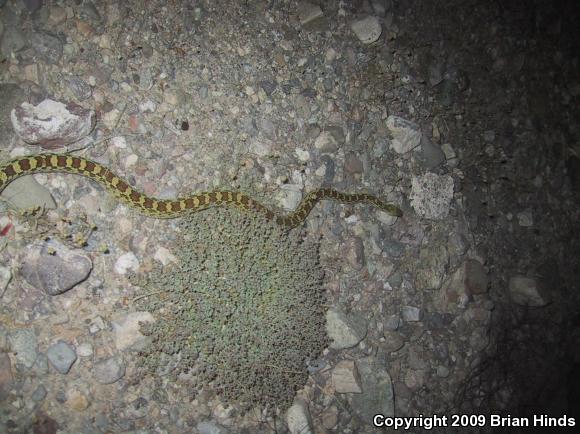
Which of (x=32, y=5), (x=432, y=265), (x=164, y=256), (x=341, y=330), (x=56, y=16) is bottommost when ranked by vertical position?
(x=341, y=330)

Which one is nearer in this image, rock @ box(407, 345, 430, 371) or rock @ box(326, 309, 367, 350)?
rock @ box(326, 309, 367, 350)

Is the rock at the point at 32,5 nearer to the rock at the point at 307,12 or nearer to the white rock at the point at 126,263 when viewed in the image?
the white rock at the point at 126,263

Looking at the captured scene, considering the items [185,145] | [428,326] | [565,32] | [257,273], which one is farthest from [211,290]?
[565,32]

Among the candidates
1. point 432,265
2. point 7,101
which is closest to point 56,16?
point 7,101

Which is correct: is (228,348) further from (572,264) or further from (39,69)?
(572,264)

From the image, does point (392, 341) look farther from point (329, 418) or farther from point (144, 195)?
point (144, 195)

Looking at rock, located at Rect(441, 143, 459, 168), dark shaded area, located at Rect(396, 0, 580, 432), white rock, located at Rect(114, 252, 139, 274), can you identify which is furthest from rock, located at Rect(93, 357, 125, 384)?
rock, located at Rect(441, 143, 459, 168)

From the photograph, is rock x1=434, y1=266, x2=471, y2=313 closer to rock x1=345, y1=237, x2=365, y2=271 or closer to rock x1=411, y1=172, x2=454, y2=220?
rock x1=411, y1=172, x2=454, y2=220
